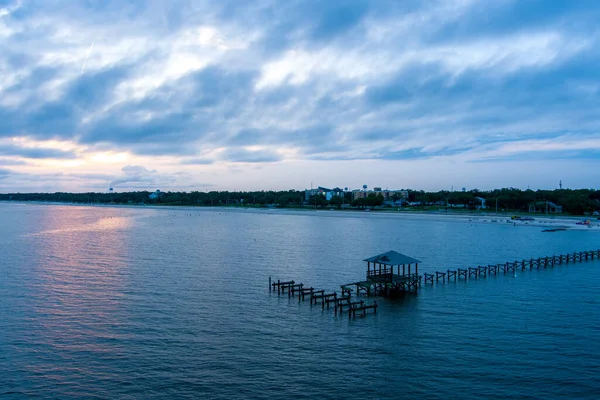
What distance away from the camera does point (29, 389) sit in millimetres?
21016

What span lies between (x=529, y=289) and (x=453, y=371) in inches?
869

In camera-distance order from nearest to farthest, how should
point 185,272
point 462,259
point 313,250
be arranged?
point 185,272, point 462,259, point 313,250

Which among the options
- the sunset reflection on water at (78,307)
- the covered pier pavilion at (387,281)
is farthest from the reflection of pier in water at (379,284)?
the sunset reflection on water at (78,307)

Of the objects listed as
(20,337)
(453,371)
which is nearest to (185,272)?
(20,337)

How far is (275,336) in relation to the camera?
27.5 m

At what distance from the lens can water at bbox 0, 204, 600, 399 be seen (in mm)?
21328

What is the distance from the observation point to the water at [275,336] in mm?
21328

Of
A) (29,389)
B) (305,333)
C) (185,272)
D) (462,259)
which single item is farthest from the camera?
(462,259)

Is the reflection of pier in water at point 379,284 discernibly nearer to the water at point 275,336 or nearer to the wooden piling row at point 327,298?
the wooden piling row at point 327,298

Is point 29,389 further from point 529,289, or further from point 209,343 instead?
point 529,289

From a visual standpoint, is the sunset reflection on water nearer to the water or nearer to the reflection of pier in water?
the water

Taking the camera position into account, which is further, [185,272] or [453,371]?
[185,272]

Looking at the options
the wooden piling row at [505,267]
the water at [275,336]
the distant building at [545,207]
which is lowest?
the water at [275,336]

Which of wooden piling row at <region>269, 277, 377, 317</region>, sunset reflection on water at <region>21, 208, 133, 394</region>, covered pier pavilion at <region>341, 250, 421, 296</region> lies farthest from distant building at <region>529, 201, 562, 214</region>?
wooden piling row at <region>269, 277, 377, 317</region>
